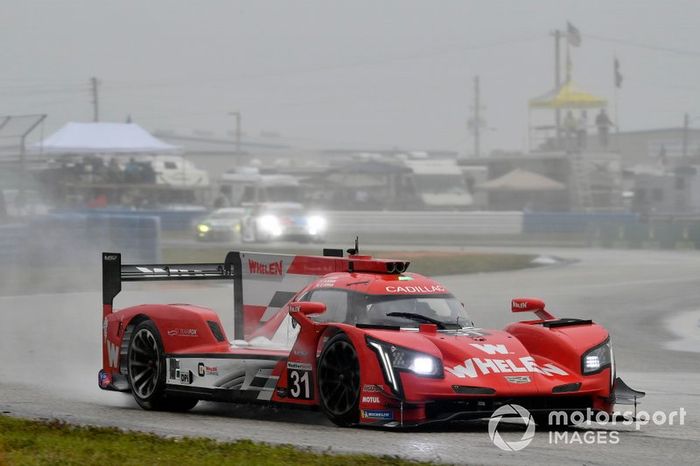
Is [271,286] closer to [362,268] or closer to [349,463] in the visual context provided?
[362,268]

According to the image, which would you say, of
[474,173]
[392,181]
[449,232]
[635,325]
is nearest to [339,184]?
[392,181]

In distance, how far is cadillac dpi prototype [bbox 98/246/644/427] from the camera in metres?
8.97

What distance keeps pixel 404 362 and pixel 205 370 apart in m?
2.16

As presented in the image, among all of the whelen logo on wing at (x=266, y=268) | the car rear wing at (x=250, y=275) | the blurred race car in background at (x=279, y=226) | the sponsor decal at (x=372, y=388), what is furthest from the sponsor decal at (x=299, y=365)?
the blurred race car in background at (x=279, y=226)

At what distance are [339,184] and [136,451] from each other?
62.8 metres

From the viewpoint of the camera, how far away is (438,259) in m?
35.5

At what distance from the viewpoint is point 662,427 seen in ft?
31.1

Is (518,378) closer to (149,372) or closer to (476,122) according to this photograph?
(149,372)

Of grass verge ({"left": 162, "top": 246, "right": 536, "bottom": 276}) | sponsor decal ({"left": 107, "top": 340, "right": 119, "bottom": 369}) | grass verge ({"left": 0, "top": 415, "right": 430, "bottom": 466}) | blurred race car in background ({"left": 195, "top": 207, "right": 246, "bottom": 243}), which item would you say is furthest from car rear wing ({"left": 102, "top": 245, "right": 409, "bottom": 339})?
blurred race car in background ({"left": 195, "top": 207, "right": 246, "bottom": 243})

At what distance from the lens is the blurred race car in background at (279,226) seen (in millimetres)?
45438

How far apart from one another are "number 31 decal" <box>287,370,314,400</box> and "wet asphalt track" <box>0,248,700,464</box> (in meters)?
0.23

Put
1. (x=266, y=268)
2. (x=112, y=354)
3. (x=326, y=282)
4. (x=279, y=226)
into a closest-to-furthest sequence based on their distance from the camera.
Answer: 1. (x=326, y=282)
2. (x=112, y=354)
3. (x=266, y=268)
4. (x=279, y=226)

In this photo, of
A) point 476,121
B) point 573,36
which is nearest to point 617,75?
point 573,36

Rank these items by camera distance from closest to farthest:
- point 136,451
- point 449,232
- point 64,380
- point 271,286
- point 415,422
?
point 136,451 < point 415,422 < point 271,286 < point 64,380 < point 449,232
